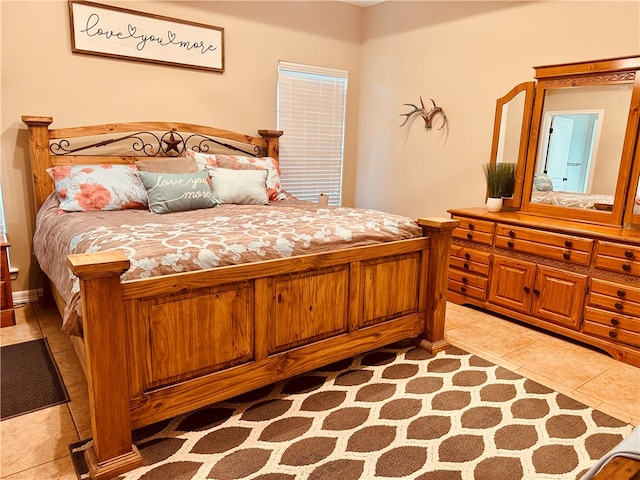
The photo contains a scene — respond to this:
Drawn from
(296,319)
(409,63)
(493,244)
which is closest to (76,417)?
(296,319)

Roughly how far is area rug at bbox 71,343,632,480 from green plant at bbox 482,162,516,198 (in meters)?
1.57

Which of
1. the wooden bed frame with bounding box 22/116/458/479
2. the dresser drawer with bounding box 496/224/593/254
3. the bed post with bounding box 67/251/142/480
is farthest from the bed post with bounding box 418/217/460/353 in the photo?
the bed post with bounding box 67/251/142/480

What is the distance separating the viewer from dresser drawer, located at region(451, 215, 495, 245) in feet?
10.9

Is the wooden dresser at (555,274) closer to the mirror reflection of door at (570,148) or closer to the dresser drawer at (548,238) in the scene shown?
the dresser drawer at (548,238)

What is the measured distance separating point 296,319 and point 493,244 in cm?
186

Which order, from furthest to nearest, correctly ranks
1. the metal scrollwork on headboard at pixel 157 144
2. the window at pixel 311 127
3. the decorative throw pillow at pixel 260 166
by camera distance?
1. the window at pixel 311 127
2. the decorative throw pillow at pixel 260 166
3. the metal scrollwork on headboard at pixel 157 144

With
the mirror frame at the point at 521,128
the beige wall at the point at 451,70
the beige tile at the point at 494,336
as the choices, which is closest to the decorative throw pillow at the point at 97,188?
the beige tile at the point at 494,336

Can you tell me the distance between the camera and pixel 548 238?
298cm

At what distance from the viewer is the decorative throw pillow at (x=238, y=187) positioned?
3.34 meters

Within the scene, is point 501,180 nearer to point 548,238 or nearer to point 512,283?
point 548,238

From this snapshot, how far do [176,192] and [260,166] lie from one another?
37.6 inches

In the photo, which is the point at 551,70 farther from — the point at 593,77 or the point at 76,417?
the point at 76,417

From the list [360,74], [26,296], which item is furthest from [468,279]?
[26,296]

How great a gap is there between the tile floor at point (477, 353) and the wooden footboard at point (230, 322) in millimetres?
272
